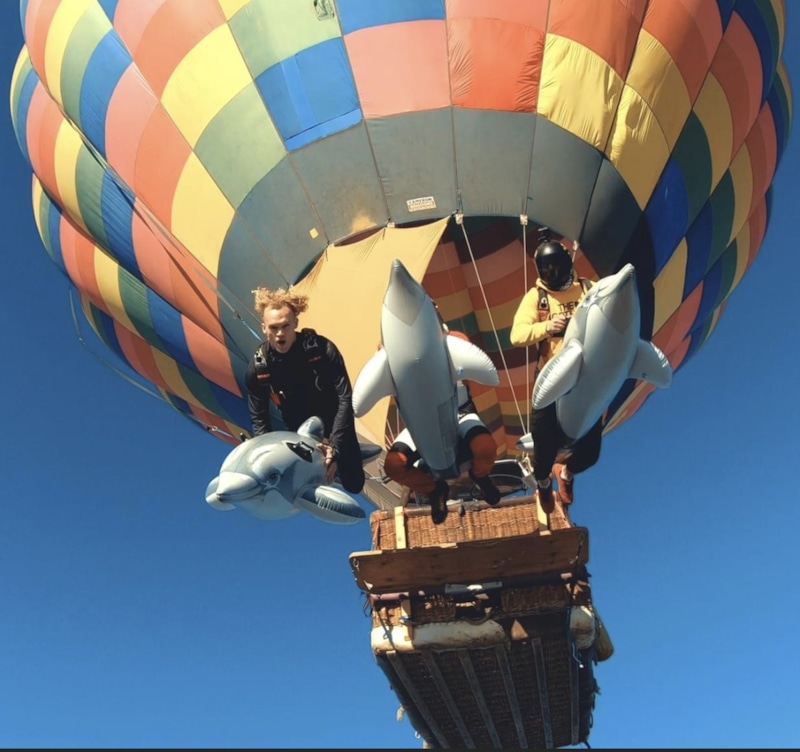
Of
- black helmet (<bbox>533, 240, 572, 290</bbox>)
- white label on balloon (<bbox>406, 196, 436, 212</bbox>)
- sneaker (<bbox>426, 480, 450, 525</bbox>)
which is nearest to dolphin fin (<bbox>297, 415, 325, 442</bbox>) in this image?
sneaker (<bbox>426, 480, 450, 525</bbox>)

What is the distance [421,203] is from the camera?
187 inches

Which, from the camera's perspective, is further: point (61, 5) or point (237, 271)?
point (61, 5)

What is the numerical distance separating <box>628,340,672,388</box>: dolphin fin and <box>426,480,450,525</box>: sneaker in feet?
3.48

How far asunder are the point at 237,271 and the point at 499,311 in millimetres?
1693

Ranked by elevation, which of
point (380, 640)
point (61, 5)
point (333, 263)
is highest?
point (61, 5)

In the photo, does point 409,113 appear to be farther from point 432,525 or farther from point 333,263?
point 432,525

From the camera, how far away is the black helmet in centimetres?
393

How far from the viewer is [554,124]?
4824mm

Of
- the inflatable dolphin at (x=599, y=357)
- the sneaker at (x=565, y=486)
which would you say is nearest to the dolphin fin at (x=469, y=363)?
the inflatable dolphin at (x=599, y=357)

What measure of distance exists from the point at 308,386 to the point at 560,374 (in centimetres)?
109

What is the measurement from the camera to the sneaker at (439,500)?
411 centimetres

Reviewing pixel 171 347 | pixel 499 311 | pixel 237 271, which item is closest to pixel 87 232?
pixel 171 347

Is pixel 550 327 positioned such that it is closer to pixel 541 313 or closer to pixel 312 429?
pixel 541 313

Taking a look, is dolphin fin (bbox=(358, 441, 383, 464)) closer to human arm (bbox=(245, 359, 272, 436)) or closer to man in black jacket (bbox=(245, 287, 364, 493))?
man in black jacket (bbox=(245, 287, 364, 493))
